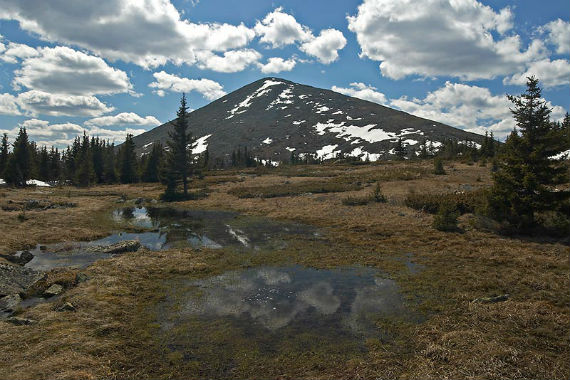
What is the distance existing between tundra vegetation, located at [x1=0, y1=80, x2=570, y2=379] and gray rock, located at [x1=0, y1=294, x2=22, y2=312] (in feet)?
2.48

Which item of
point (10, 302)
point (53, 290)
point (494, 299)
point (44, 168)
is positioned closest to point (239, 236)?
point (53, 290)

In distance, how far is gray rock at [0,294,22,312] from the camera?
11359 mm

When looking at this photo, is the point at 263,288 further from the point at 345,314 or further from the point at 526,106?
the point at 526,106

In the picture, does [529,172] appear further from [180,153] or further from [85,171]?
[85,171]

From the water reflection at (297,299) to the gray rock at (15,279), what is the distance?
22.0ft

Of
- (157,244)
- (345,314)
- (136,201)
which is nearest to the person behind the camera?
(345,314)

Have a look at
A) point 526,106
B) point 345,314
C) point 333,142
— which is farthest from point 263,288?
point 333,142

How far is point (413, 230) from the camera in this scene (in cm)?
2256

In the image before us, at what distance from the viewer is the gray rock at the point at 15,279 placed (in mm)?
12680

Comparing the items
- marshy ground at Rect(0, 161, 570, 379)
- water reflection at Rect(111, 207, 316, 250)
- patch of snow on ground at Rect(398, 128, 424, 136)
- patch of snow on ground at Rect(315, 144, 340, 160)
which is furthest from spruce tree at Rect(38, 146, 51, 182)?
patch of snow on ground at Rect(398, 128, 424, 136)

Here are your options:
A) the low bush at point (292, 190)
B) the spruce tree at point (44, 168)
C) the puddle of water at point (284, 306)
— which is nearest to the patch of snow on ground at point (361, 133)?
the low bush at point (292, 190)

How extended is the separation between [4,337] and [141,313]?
373cm

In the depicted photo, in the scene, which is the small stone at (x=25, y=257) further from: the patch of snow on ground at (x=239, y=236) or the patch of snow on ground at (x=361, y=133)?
the patch of snow on ground at (x=361, y=133)

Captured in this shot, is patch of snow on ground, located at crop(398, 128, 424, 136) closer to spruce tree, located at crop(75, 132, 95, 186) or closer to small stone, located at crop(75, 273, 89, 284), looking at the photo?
spruce tree, located at crop(75, 132, 95, 186)
